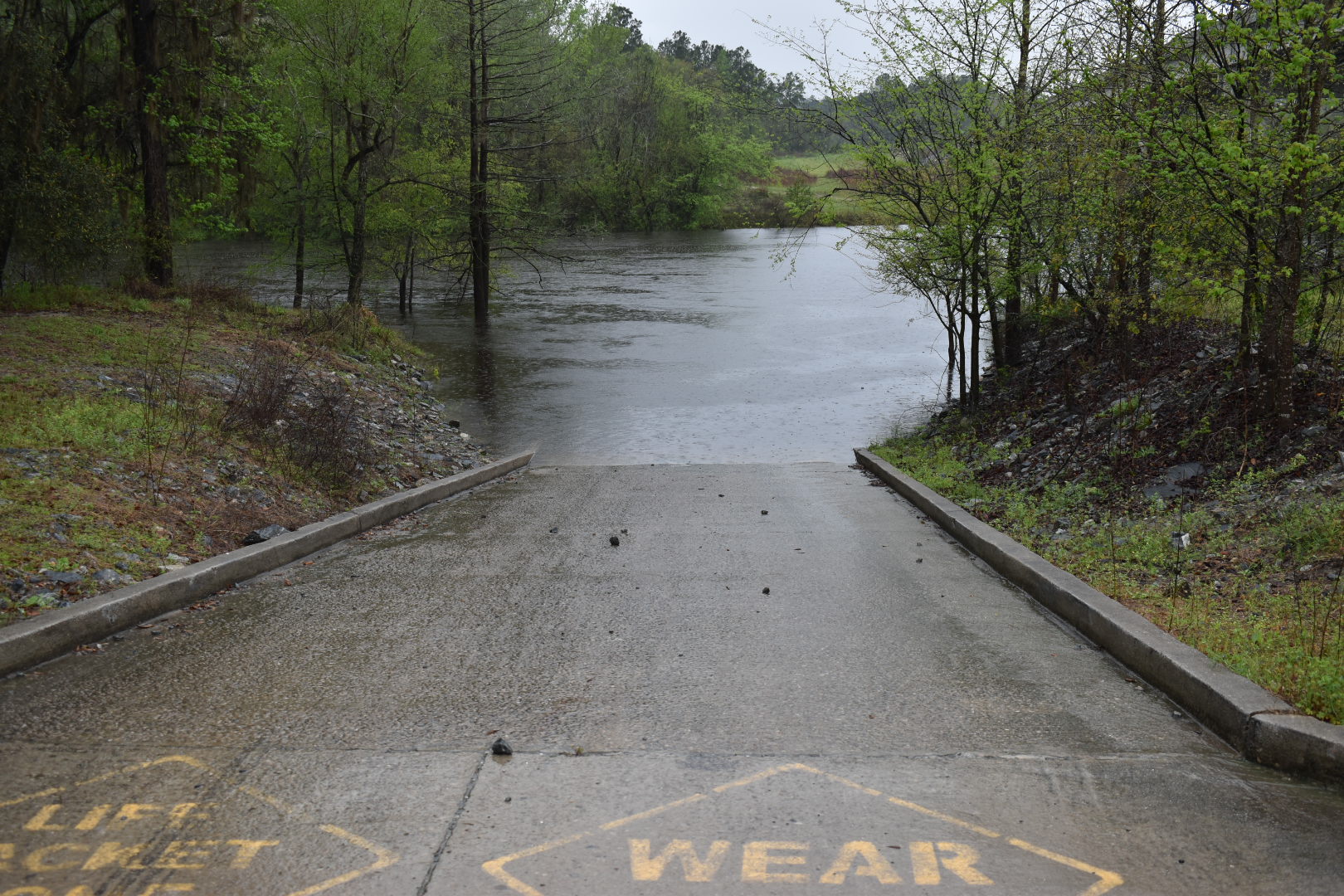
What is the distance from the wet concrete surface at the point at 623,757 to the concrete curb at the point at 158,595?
0.15 metres

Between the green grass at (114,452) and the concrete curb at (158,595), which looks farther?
the green grass at (114,452)

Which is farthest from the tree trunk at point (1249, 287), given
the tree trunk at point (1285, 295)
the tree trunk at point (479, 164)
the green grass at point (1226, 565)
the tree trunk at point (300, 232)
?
the tree trunk at point (300, 232)

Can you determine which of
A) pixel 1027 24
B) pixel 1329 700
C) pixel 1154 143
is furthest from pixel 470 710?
pixel 1027 24

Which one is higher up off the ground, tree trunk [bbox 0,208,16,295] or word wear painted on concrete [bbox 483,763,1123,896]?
tree trunk [bbox 0,208,16,295]

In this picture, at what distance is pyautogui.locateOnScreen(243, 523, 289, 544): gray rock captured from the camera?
7.57m

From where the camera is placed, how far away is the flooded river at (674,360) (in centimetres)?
1847

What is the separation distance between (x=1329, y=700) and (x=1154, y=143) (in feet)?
17.8

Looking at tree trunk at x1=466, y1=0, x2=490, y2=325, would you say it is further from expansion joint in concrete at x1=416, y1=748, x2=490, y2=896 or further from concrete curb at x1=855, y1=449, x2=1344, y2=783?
expansion joint in concrete at x1=416, y1=748, x2=490, y2=896

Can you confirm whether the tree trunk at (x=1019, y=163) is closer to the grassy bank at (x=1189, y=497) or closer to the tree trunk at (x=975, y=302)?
the tree trunk at (x=975, y=302)

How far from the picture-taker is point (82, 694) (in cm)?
470

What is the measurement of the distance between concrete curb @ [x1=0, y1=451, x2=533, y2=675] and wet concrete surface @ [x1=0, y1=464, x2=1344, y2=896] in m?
0.15

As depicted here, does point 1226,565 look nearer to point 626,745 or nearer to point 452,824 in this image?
point 626,745

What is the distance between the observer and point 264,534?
7699mm

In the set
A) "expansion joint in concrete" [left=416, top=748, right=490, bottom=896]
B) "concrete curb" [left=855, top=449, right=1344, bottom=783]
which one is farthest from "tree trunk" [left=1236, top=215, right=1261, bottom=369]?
"expansion joint in concrete" [left=416, top=748, right=490, bottom=896]
